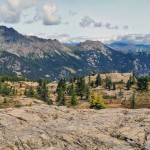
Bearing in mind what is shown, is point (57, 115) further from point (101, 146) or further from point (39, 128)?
point (101, 146)

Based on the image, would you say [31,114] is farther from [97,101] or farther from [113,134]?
[97,101]

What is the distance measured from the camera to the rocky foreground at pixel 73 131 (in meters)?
41.2

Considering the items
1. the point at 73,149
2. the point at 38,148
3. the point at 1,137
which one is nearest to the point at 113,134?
the point at 73,149

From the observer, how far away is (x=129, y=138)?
137 ft

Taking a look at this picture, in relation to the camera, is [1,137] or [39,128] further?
[39,128]

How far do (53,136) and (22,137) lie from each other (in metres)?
3.88

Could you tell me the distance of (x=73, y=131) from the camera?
44.2 meters

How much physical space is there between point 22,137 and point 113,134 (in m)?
11.5

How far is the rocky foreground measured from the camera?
4119 cm

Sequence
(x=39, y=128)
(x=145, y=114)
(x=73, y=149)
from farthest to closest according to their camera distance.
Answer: (x=145, y=114)
(x=39, y=128)
(x=73, y=149)

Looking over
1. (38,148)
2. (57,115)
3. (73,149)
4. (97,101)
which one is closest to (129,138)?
(73,149)

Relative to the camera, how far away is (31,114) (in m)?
52.4

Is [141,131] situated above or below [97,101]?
above

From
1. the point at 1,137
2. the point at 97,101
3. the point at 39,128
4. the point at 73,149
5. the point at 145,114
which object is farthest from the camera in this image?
the point at 97,101
